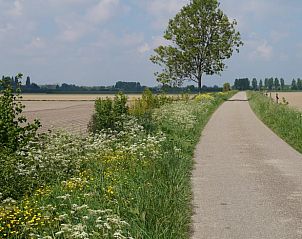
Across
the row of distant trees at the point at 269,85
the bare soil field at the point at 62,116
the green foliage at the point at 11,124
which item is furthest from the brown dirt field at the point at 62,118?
the row of distant trees at the point at 269,85

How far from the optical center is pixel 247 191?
27.7 ft

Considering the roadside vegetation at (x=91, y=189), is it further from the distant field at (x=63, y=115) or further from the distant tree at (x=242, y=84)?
the distant tree at (x=242, y=84)

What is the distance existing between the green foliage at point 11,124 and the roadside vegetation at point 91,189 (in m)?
0.04

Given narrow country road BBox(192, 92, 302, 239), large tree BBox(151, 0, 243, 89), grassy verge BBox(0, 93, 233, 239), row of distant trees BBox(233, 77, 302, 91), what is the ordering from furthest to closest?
row of distant trees BBox(233, 77, 302, 91)
large tree BBox(151, 0, 243, 89)
narrow country road BBox(192, 92, 302, 239)
grassy verge BBox(0, 93, 233, 239)

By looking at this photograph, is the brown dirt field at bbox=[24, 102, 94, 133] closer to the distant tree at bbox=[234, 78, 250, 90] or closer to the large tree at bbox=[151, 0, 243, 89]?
the large tree at bbox=[151, 0, 243, 89]

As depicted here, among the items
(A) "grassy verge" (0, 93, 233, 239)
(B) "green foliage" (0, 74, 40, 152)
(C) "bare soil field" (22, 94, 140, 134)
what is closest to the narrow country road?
(A) "grassy verge" (0, 93, 233, 239)

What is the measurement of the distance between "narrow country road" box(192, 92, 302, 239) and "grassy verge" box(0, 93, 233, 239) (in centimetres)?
33

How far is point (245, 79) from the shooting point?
6393 inches

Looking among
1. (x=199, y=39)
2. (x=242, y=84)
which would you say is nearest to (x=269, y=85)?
(x=242, y=84)

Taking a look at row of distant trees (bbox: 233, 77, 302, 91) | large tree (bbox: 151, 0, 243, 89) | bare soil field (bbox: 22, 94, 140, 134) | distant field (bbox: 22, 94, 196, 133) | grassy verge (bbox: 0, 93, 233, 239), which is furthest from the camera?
row of distant trees (bbox: 233, 77, 302, 91)

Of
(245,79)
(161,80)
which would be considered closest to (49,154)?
(161,80)

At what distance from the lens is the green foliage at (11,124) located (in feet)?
30.7

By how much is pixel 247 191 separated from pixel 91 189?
2947 millimetres

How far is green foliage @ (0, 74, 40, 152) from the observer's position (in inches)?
368
